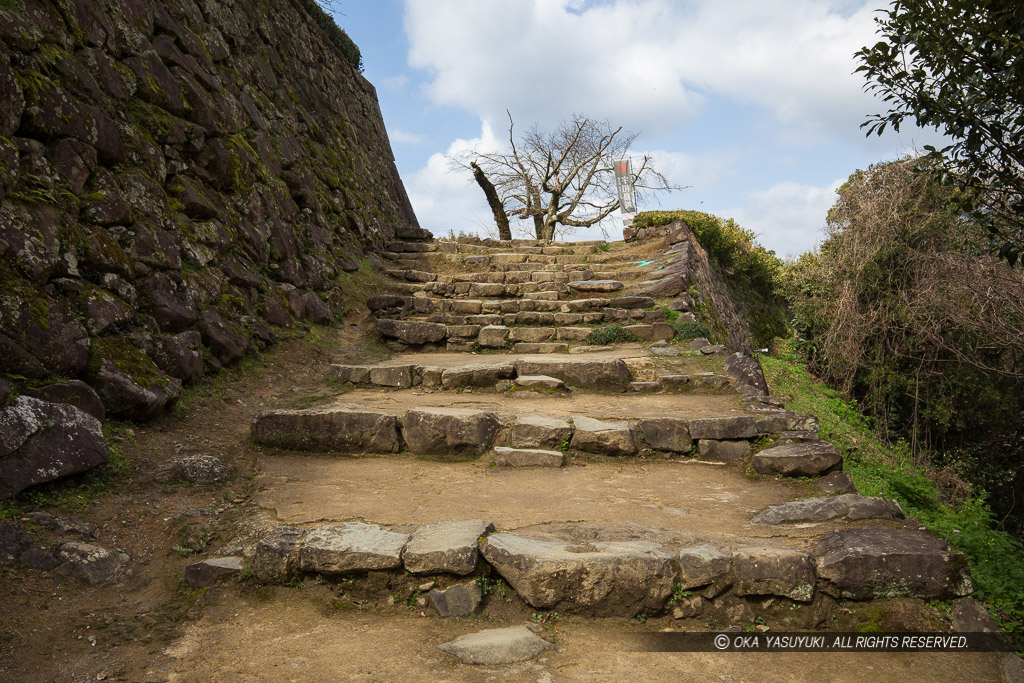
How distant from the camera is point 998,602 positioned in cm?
321

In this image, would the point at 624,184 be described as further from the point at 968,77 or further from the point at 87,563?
the point at 87,563

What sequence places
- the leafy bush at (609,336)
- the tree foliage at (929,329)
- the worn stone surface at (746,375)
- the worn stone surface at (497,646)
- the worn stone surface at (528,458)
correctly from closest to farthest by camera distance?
the worn stone surface at (497,646), the worn stone surface at (528,458), the worn stone surface at (746,375), the tree foliage at (929,329), the leafy bush at (609,336)

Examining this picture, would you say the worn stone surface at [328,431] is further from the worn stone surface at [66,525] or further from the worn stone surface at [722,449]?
the worn stone surface at [722,449]

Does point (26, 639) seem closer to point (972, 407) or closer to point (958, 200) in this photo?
point (958, 200)

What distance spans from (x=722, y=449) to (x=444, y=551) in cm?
284

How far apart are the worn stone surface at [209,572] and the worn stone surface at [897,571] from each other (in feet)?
10.4

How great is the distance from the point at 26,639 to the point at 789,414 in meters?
5.28

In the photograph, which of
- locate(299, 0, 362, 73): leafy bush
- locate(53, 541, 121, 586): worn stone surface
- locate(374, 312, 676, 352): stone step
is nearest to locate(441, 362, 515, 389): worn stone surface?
locate(374, 312, 676, 352): stone step

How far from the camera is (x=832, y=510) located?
3.61 meters

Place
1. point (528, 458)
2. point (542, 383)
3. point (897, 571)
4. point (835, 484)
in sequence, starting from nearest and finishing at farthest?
point (897, 571) → point (835, 484) → point (528, 458) → point (542, 383)

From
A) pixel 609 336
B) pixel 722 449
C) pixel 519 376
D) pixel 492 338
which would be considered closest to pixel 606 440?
pixel 722 449

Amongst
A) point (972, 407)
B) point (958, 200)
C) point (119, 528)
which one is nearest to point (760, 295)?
point (972, 407)

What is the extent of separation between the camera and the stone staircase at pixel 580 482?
115 inches

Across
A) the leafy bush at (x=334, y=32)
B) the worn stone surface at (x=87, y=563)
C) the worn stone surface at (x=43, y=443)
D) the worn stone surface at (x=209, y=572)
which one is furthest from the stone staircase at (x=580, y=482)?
the leafy bush at (x=334, y=32)
